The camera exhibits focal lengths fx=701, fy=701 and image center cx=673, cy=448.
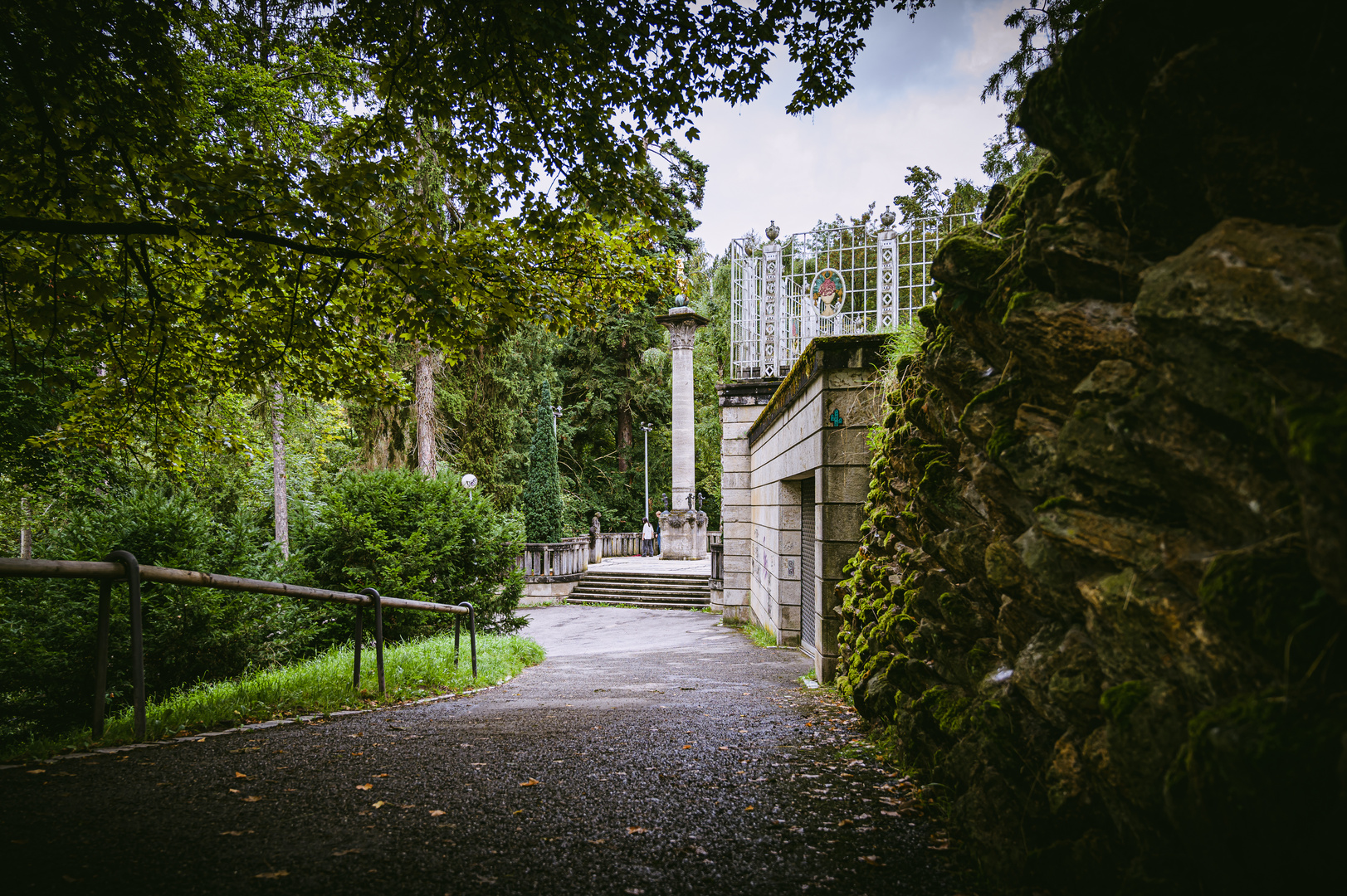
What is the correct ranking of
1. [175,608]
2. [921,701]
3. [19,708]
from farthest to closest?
1. [175,608]
2. [19,708]
3. [921,701]

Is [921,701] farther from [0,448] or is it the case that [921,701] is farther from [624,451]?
[624,451]

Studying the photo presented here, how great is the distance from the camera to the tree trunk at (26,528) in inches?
552

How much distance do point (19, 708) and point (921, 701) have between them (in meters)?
6.96

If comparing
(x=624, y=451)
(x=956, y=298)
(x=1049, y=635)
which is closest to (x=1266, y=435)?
(x=1049, y=635)

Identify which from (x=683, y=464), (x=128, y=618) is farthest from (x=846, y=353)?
(x=683, y=464)

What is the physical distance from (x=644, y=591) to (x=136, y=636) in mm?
18513

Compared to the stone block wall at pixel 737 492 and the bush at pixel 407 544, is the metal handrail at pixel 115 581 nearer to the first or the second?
the bush at pixel 407 544

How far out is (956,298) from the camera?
9.60 ft

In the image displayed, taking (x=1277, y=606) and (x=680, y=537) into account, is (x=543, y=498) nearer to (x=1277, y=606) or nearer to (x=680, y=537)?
(x=680, y=537)

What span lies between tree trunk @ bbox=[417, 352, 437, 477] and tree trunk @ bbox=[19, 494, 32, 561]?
8.99 m

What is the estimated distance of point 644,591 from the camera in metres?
21.8

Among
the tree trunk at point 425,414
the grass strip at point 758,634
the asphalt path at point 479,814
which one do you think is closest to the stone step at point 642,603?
the grass strip at point 758,634

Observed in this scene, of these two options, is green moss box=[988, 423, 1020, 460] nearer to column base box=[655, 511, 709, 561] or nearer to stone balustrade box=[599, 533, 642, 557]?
column base box=[655, 511, 709, 561]

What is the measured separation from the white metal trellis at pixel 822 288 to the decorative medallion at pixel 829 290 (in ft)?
0.04
